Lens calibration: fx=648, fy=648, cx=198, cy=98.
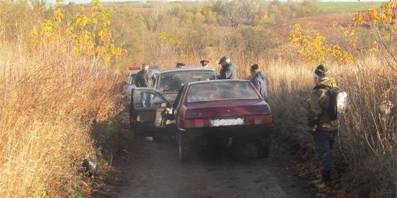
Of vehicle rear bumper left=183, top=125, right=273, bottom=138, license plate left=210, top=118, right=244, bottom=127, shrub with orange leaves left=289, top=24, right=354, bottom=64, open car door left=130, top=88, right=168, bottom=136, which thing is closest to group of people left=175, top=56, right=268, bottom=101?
open car door left=130, top=88, right=168, bottom=136

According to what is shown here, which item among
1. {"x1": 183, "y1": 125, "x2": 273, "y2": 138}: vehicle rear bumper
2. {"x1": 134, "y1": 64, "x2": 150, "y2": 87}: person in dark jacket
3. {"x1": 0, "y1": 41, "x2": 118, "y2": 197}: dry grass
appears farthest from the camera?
{"x1": 134, "y1": 64, "x2": 150, "y2": 87}: person in dark jacket

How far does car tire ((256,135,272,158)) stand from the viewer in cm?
1157

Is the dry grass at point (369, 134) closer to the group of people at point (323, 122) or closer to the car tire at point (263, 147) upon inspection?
the group of people at point (323, 122)

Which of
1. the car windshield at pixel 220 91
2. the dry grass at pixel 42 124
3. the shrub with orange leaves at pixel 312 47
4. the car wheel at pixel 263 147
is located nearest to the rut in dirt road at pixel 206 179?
the car wheel at pixel 263 147

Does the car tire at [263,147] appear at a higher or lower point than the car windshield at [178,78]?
lower

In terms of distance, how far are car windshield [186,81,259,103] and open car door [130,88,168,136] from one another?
56.8 inches

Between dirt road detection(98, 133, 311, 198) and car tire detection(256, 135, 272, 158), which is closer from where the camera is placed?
dirt road detection(98, 133, 311, 198)

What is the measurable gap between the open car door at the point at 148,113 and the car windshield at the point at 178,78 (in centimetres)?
192

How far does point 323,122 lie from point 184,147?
11.0ft

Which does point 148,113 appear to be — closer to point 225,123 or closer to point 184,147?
point 184,147

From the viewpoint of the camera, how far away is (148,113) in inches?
550

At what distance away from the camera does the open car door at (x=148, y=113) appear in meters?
13.8

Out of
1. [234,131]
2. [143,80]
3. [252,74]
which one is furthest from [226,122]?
[143,80]

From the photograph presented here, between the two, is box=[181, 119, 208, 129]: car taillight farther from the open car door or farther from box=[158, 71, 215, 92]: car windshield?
box=[158, 71, 215, 92]: car windshield
